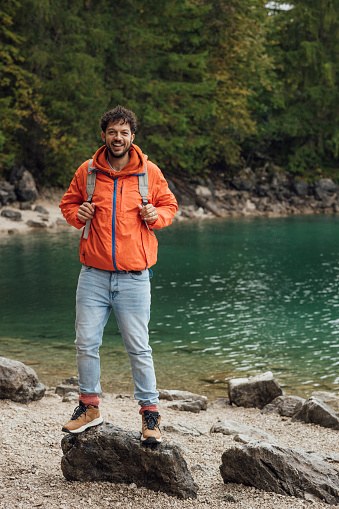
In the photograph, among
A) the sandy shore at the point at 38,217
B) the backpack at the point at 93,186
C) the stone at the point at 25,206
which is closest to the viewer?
the backpack at the point at 93,186

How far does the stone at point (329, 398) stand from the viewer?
29.4 ft

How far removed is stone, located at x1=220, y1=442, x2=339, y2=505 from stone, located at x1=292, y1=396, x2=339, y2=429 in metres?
2.89

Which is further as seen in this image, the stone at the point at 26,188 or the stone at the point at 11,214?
the stone at the point at 26,188

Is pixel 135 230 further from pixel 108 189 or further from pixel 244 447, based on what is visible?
pixel 244 447

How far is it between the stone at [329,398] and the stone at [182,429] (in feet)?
8.95

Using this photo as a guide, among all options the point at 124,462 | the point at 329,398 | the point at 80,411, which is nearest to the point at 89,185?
the point at 80,411

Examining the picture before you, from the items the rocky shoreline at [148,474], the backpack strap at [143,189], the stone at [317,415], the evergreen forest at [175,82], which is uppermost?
the evergreen forest at [175,82]

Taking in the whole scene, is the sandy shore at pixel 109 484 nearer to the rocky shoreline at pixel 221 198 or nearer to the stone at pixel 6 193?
the rocky shoreline at pixel 221 198

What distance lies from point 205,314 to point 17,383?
299 inches

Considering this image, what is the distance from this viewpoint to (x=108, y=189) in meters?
4.59

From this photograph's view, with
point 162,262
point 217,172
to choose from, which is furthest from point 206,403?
point 217,172

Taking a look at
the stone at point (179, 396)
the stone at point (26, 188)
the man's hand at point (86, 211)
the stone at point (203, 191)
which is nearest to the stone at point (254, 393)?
the stone at point (179, 396)

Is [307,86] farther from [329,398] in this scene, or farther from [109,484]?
[109,484]

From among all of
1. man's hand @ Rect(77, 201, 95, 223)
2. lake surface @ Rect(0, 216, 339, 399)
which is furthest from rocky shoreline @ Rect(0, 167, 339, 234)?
man's hand @ Rect(77, 201, 95, 223)
